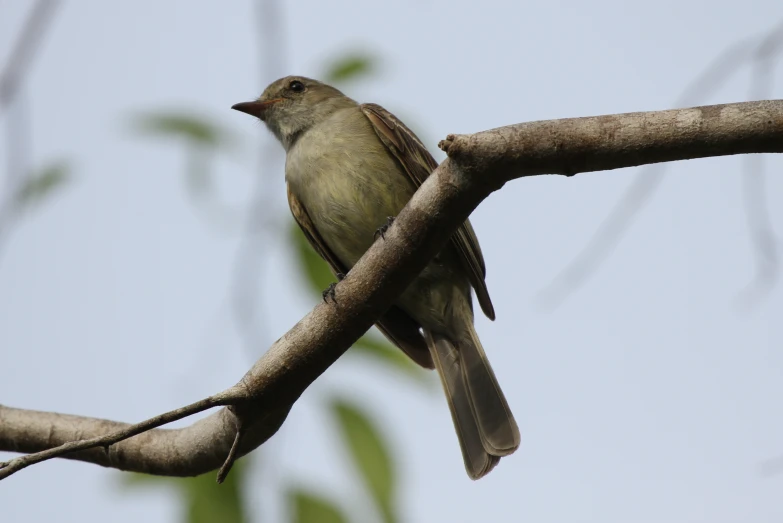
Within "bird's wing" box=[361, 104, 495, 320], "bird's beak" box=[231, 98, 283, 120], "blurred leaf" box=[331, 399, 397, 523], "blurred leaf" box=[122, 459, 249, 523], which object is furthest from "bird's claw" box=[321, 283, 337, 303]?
"bird's beak" box=[231, 98, 283, 120]

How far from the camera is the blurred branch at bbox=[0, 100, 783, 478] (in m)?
2.52

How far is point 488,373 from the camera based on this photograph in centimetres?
463

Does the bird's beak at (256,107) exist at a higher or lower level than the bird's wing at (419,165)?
higher

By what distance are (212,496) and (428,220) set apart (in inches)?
47.7

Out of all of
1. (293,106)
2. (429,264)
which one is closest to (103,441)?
(429,264)

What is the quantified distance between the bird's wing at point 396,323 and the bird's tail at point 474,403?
81 millimetres

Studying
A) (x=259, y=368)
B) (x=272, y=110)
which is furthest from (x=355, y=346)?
(x=272, y=110)

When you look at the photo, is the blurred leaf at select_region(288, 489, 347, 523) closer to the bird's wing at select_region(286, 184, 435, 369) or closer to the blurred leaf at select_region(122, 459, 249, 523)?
the blurred leaf at select_region(122, 459, 249, 523)

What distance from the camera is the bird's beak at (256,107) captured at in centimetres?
555

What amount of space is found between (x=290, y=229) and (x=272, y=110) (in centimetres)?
202

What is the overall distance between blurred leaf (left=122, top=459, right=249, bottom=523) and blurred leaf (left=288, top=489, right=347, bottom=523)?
Result: 0.19 m

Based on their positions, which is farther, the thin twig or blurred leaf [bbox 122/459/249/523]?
blurred leaf [bbox 122/459/249/523]

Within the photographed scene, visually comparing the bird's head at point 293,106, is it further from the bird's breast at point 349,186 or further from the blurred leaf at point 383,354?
the blurred leaf at point 383,354

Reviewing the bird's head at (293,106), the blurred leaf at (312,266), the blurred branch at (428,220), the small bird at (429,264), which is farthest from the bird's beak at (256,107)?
the blurred branch at (428,220)
